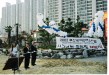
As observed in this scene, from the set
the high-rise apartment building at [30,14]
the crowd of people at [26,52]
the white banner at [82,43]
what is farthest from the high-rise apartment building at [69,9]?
the crowd of people at [26,52]

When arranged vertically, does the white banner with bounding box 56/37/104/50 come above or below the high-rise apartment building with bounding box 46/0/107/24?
below

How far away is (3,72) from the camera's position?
8.60 m

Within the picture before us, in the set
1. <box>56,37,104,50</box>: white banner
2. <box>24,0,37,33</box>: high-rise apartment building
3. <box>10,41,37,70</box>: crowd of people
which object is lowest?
<box>10,41,37,70</box>: crowd of people

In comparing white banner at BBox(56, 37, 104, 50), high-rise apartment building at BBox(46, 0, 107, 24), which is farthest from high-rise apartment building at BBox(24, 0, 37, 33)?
white banner at BBox(56, 37, 104, 50)

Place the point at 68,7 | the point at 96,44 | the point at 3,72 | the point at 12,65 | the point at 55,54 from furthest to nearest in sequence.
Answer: the point at 68,7 → the point at 55,54 → the point at 96,44 → the point at 3,72 → the point at 12,65

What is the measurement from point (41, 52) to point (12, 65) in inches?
278

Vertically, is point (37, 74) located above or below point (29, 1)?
below

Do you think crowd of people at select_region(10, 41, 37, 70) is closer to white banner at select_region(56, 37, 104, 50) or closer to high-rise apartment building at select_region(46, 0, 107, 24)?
white banner at select_region(56, 37, 104, 50)

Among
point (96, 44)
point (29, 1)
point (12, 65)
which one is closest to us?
point (12, 65)

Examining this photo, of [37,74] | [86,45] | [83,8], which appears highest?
[83,8]

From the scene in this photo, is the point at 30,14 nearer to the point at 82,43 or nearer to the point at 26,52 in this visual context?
the point at 82,43

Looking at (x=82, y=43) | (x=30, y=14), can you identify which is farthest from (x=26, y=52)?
(x=30, y=14)

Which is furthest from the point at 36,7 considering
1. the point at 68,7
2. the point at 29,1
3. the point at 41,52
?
the point at 41,52

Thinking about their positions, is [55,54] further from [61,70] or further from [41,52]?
[61,70]
